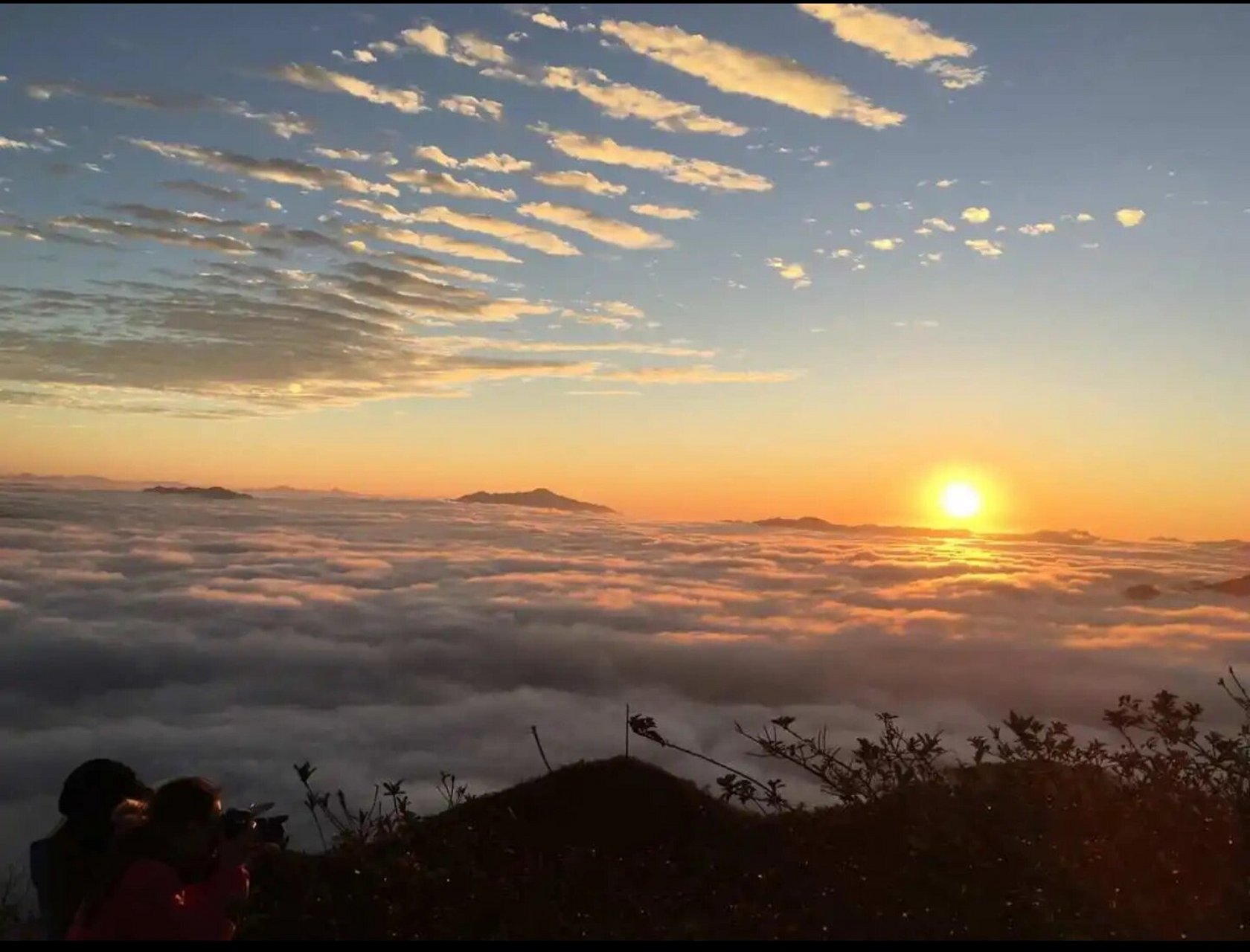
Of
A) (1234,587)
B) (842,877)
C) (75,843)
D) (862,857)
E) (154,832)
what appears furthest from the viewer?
(1234,587)

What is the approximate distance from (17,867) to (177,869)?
22.9 feet

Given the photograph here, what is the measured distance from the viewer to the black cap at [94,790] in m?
5.96

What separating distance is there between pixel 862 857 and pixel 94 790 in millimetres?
6159

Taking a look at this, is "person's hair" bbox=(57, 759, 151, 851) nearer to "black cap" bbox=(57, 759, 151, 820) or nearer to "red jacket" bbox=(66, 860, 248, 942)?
"black cap" bbox=(57, 759, 151, 820)

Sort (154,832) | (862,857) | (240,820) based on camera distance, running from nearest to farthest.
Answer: (154,832), (240,820), (862,857)

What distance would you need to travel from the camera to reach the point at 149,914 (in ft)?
16.2

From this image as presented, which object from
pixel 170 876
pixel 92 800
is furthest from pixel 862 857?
pixel 92 800

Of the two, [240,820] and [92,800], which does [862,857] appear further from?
[92,800]

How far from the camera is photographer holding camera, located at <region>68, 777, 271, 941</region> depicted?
4.94 metres

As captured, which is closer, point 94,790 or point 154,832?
point 154,832

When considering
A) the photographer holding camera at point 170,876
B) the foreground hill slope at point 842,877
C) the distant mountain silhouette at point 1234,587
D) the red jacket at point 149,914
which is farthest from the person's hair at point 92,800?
the distant mountain silhouette at point 1234,587

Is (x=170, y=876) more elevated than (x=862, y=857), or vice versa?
(x=170, y=876)

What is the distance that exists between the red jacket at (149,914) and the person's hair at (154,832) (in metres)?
0.07

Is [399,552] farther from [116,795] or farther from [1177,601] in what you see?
[116,795]
